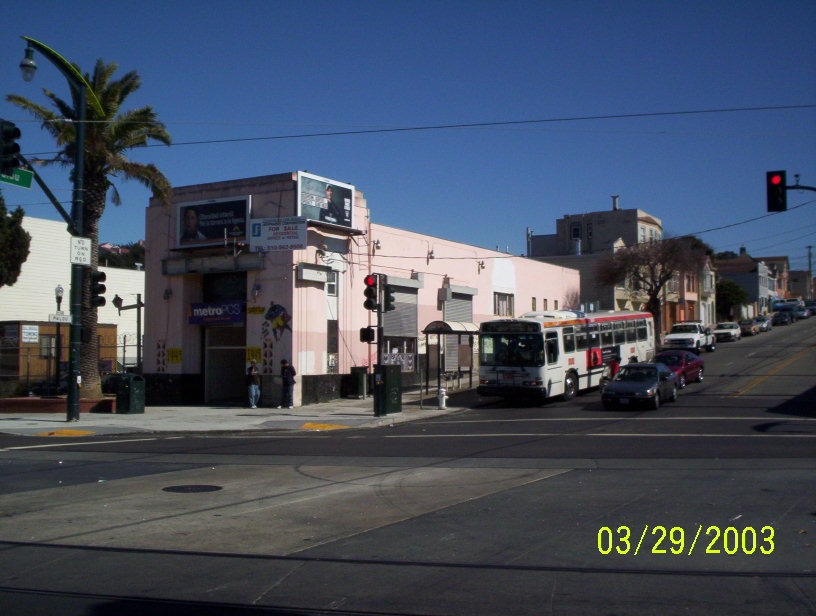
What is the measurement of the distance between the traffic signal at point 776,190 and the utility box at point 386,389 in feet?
42.1

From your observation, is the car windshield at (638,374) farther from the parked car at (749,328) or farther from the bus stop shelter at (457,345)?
the parked car at (749,328)

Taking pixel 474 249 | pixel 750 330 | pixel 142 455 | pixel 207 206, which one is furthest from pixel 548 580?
pixel 750 330

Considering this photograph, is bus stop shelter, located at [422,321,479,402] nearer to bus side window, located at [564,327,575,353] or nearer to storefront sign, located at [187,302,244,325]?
bus side window, located at [564,327,575,353]

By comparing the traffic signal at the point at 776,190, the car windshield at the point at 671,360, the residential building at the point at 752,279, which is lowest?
the car windshield at the point at 671,360

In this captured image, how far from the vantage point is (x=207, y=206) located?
33.2 meters

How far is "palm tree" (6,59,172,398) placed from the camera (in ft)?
91.3

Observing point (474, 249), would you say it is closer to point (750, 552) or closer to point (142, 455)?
point (142, 455)

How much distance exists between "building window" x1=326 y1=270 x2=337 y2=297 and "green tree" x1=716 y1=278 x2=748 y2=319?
75355 millimetres

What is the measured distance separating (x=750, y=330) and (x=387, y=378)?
53.1 m

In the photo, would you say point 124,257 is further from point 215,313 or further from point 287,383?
point 287,383

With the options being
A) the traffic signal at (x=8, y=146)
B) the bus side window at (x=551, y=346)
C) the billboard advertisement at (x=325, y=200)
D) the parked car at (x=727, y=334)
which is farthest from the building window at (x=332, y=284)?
the parked car at (x=727, y=334)

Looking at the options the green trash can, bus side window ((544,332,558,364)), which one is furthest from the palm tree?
bus side window ((544,332,558,364))
